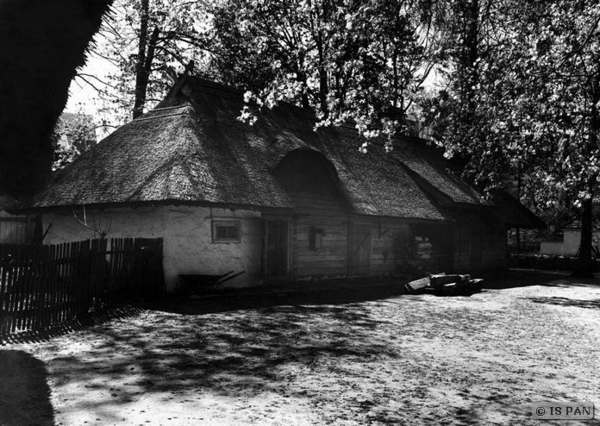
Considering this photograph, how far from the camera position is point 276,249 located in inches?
698

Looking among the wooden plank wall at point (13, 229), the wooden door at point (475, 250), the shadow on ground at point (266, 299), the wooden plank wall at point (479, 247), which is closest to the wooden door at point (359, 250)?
the shadow on ground at point (266, 299)

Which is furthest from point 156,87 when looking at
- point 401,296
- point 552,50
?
point 552,50

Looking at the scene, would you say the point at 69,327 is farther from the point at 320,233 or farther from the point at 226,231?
the point at 320,233

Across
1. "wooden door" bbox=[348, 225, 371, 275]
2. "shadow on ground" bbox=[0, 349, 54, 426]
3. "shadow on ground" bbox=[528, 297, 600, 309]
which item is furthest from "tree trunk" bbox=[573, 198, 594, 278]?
"shadow on ground" bbox=[0, 349, 54, 426]

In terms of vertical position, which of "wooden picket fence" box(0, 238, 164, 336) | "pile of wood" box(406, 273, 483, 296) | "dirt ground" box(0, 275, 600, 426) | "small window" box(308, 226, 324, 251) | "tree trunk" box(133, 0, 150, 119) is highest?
"tree trunk" box(133, 0, 150, 119)

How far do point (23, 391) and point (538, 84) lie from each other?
10661mm

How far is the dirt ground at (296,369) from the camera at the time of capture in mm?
5371

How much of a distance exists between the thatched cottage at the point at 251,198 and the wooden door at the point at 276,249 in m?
0.04

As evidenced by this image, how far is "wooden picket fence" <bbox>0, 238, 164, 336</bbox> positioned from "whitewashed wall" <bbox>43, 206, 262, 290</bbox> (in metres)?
1.12

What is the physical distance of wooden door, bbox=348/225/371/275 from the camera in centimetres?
2067

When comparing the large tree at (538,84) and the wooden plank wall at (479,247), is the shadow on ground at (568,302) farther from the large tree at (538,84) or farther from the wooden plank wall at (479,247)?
the wooden plank wall at (479,247)

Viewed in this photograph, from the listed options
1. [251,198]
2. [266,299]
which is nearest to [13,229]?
[251,198]

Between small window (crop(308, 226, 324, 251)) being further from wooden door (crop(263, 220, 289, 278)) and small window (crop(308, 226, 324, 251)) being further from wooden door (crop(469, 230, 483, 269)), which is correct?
wooden door (crop(469, 230, 483, 269))

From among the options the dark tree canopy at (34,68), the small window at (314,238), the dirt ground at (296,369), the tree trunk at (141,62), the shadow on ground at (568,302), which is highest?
the tree trunk at (141,62)
